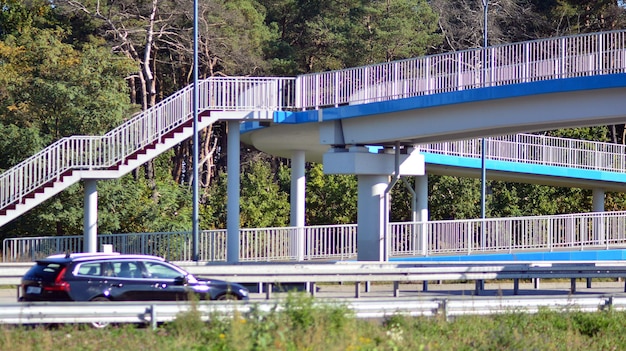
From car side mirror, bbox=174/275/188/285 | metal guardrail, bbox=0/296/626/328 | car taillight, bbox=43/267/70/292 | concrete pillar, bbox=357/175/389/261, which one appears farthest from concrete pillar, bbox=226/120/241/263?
metal guardrail, bbox=0/296/626/328

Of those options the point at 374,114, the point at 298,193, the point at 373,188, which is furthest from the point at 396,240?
the point at 374,114

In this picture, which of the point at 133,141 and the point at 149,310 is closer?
the point at 149,310

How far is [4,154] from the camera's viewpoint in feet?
125

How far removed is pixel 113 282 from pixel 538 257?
64.1ft

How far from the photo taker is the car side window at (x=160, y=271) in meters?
19.0

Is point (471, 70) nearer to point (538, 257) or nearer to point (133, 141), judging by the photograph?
point (538, 257)

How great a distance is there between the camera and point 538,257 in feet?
115

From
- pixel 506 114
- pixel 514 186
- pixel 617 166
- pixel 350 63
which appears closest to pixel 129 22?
pixel 350 63

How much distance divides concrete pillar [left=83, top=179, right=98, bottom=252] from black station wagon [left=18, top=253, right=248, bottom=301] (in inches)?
464

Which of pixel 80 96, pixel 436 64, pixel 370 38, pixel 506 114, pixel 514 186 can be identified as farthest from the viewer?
pixel 370 38

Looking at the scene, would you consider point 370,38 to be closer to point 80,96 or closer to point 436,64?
point 80,96

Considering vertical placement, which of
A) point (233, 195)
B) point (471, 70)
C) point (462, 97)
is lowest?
point (233, 195)

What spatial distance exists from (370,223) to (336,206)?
1818cm

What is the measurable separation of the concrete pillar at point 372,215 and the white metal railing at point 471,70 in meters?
2.44
